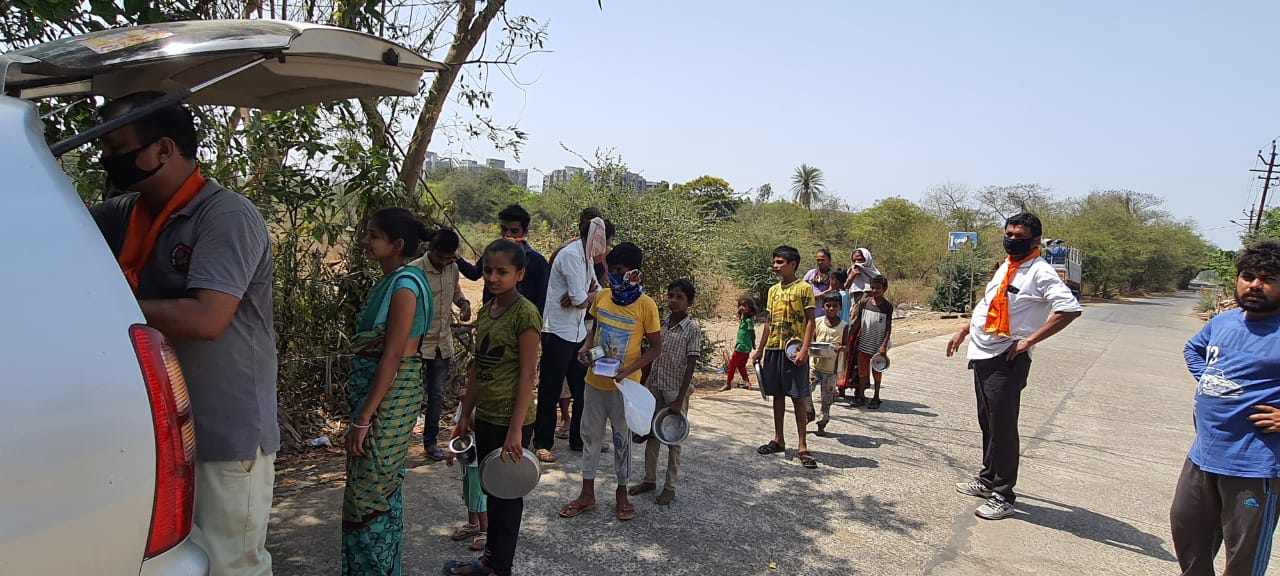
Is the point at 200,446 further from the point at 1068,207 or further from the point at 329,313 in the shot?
the point at 1068,207

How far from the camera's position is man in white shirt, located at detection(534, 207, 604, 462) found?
4.75m

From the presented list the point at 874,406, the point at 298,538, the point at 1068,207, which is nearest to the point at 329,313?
the point at 298,538

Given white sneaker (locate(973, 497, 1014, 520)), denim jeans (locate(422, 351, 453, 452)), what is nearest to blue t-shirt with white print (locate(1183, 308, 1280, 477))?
white sneaker (locate(973, 497, 1014, 520))

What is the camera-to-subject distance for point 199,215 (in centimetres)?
196

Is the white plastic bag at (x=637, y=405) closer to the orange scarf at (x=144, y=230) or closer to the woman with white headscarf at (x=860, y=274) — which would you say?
the orange scarf at (x=144, y=230)

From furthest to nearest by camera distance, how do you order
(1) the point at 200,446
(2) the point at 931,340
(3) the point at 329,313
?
(2) the point at 931,340
(3) the point at 329,313
(1) the point at 200,446

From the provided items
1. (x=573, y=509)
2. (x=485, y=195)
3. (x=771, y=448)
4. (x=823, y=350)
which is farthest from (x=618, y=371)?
(x=485, y=195)

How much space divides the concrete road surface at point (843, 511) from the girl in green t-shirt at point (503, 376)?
370mm

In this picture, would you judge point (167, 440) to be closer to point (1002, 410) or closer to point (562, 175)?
point (1002, 410)

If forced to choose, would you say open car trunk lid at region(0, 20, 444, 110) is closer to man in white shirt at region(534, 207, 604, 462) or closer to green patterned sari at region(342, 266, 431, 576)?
green patterned sari at region(342, 266, 431, 576)

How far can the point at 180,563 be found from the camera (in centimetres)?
155

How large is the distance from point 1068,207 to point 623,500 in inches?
2072

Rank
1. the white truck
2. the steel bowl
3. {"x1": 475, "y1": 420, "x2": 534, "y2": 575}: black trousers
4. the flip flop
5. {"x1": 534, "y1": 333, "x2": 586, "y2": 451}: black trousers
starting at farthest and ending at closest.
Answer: the white truck < {"x1": 534, "y1": 333, "x2": 586, "y2": 451}: black trousers < the flip flop < the steel bowl < {"x1": 475, "y1": 420, "x2": 534, "y2": 575}: black trousers

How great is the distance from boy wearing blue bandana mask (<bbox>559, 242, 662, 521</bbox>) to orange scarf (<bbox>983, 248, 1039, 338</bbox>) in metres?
2.11
